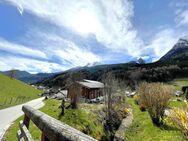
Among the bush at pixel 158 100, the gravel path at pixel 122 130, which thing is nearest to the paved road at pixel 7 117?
the gravel path at pixel 122 130

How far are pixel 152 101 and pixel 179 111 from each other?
41.1 feet

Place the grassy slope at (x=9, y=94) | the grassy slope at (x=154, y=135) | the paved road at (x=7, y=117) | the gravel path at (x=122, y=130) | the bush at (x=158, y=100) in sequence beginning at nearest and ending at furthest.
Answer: the paved road at (x=7, y=117) < the grassy slope at (x=154, y=135) < the bush at (x=158, y=100) < the gravel path at (x=122, y=130) < the grassy slope at (x=9, y=94)

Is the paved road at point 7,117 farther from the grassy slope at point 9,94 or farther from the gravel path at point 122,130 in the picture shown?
the gravel path at point 122,130

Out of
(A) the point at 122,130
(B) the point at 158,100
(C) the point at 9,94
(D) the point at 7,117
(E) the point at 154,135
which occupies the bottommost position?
(A) the point at 122,130

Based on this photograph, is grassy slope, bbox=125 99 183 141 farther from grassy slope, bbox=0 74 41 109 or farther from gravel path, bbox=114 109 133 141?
grassy slope, bbox=0 74 41 109

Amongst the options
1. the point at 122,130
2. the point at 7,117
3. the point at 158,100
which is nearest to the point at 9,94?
the point at 7,117

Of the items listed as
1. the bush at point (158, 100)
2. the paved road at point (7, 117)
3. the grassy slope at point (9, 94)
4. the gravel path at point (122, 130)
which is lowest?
the gravel path at point (122, 130)

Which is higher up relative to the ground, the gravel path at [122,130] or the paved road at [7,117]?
the paved road at [7,117]

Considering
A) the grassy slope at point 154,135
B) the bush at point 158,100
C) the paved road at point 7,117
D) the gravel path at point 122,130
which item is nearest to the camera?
the paved road at point 7,117

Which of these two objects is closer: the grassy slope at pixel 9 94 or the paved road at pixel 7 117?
the paved road at pixel 7 117

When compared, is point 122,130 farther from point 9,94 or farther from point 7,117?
point 9,94

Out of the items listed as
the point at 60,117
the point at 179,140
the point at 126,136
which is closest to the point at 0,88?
the point at 60,117

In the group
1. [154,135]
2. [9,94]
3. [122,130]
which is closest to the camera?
[154,135]

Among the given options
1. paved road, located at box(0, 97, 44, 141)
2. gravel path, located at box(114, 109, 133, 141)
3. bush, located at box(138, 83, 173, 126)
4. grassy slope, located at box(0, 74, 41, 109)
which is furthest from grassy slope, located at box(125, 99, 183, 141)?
grassy slope, located at box(0, 74, 41, 109)
